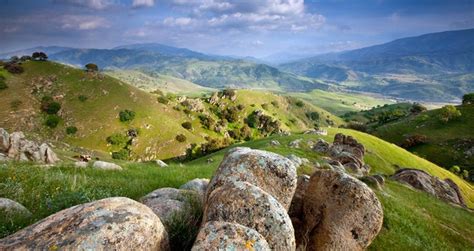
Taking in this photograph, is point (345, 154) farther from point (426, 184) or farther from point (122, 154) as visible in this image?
point (122, 154)

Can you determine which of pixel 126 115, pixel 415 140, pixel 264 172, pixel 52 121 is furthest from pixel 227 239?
pixel 52 121

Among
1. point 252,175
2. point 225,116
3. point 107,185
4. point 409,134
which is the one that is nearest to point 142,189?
point 107,185

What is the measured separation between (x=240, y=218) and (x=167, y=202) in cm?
367

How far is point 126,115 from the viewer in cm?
13375

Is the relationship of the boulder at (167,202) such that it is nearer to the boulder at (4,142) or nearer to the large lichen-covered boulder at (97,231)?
the large lichen-covered boulder at (97,231)

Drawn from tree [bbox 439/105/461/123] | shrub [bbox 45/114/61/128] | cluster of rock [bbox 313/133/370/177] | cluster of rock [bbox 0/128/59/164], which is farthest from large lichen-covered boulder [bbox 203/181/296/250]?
tree [bbox 439/105/461/123]

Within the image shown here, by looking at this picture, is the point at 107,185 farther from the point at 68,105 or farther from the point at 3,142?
the point at 68,105

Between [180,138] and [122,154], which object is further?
[180,138]

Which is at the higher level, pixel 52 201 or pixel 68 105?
pixel 52 201

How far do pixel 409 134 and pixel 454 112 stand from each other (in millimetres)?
21308

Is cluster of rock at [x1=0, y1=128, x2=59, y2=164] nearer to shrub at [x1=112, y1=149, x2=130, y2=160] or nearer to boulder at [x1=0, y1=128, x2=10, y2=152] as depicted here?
boulder at [x1=0, y1=128, x2=10, y2=152]

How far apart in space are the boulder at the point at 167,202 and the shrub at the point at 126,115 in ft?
421

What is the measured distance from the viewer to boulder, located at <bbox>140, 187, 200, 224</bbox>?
994 centimetres

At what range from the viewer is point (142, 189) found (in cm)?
1450
